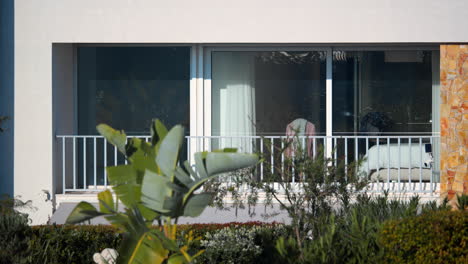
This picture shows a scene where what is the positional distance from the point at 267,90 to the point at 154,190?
21.3 feet

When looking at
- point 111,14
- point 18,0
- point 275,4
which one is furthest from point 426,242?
point 18,0

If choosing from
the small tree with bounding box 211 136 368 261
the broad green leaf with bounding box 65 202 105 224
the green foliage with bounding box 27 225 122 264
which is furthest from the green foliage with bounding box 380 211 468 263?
the green foliage with bounding box 27 225 122 264

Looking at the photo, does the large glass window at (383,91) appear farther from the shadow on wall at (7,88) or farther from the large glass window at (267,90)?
the shadow on wall at (7,88)

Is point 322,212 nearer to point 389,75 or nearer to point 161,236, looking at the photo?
point 161,236

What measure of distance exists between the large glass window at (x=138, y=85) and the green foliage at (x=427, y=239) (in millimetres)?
6140

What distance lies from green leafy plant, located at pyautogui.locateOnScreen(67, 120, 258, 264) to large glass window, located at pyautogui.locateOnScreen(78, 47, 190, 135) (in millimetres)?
5746

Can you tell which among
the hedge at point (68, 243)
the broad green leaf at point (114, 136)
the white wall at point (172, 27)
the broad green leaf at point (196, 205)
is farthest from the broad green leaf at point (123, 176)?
the white wall at point (172, 27)

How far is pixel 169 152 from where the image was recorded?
5.28 metres

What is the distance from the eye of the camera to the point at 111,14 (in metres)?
10.8

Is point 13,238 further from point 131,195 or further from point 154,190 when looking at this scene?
point 154,190

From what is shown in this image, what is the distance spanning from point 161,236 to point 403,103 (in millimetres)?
7188

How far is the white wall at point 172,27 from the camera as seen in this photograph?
Result: 10.8 meters

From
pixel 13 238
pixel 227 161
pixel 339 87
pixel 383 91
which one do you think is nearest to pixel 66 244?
pixel 13 238

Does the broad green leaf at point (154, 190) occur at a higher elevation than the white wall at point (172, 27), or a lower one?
lower
